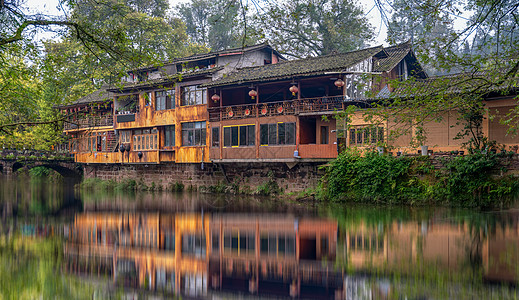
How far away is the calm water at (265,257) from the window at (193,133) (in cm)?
1517

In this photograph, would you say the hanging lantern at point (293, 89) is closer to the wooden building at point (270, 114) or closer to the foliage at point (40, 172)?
the wooden building at point (270, 114)

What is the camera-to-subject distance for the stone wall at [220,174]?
26.8 metres

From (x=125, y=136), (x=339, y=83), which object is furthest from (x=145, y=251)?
(x=125, y=136)

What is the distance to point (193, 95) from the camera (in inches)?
1253

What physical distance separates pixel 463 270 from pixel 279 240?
4.63m

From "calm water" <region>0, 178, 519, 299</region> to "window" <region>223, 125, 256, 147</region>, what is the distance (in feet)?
40.4

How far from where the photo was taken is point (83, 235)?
12.7 m

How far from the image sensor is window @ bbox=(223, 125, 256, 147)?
A: 28.2 metres

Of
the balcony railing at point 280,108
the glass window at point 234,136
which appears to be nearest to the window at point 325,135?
the balcony railing at point 280,108

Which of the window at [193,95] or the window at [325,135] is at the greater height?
the window at [193,95]

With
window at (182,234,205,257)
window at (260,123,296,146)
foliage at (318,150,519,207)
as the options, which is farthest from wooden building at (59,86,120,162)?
window at (182,234,205,257)

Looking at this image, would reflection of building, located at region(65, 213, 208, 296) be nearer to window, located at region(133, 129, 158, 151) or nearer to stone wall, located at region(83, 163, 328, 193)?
stone wall, located at region(83, 163, 328, 193)

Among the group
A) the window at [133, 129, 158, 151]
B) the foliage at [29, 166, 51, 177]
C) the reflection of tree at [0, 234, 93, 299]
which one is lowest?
the foliage at [29, 166, 51, 177]

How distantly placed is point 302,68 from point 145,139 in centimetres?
1389
